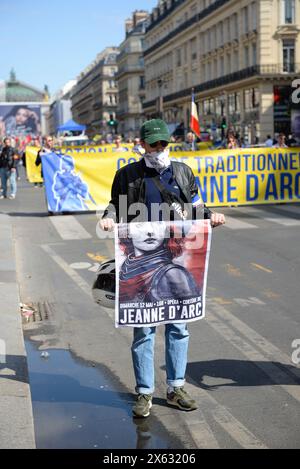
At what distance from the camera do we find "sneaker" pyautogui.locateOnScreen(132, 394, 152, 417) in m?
4.62

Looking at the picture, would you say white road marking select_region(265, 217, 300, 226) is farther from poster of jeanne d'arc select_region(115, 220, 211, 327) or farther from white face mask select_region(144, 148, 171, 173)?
white face mask select_region(144, 148, 171, 173)

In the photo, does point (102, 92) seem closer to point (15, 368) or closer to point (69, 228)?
point (69, 228)

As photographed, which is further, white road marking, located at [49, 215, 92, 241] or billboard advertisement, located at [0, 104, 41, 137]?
billboard advertisement, located at [0, 104, 41, 137]

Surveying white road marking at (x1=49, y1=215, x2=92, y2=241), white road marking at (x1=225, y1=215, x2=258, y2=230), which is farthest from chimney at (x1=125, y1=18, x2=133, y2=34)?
white road marking at (x1=225, y1=215, x2=258, y2=230)

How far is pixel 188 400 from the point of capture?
4.74 meters

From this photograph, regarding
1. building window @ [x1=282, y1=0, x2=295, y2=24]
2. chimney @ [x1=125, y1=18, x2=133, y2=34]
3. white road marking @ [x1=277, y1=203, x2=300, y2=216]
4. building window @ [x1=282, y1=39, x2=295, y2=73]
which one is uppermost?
chimney @ [x1=125, y1=18, x2=133, y2=34]

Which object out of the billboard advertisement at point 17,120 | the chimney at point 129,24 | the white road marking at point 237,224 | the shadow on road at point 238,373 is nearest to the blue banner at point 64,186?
the white road marking at point 237,224

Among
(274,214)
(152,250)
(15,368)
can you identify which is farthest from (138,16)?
(152,250)

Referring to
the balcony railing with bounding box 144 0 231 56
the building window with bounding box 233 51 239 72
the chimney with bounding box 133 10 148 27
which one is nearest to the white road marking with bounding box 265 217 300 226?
the building window with bounding box 233 51 239 72

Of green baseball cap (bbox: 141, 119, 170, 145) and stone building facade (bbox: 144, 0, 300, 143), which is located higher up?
stone building facade (bbox: 144, 0, 300, 143)

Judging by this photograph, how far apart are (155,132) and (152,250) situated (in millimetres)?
724

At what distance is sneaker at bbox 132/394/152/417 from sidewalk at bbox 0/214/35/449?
64 centimetres

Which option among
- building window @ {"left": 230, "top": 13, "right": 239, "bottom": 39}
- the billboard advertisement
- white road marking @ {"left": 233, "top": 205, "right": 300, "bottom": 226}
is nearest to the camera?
white road marking @ {"left": 233, "top": 205, "right": 300, "bottom": 226}

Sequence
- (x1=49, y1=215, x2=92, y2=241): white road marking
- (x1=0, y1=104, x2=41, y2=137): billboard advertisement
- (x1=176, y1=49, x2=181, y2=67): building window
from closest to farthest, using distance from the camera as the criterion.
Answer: (x1=49, y1=215, x2=92, y2=241): white road marking, (x1=176, y1=49, x2=181, y2=67): building window, (x1=0, y1=104, x2=41, y2=137): billboard advertisement
